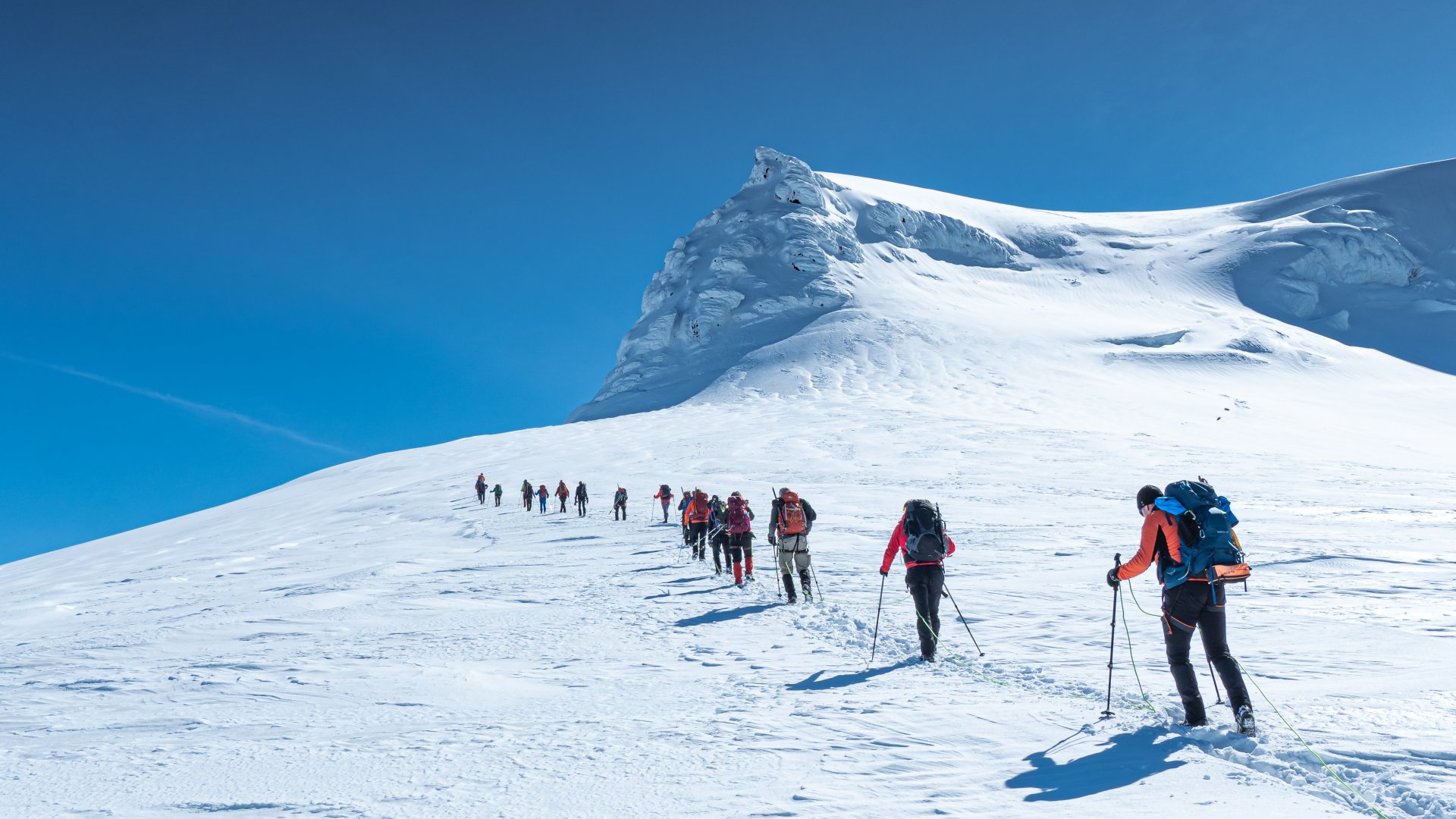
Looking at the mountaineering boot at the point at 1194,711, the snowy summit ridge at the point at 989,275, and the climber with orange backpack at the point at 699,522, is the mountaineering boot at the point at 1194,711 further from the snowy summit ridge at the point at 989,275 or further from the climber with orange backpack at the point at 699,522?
the snowy summit ridge at the point at 989,275

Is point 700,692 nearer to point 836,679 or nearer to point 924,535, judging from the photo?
point 836,679

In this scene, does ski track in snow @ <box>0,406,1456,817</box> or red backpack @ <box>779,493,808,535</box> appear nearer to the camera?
ski track in snow @ <box>0,406,1456,817</box>

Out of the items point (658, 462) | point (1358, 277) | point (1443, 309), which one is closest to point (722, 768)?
point (658, 462)

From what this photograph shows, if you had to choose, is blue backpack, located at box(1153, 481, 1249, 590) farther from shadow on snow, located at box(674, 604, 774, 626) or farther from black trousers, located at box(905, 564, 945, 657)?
shadow on snow, located at box(674, 604, 774, 626)

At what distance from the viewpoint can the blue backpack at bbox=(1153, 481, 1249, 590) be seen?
596 cm

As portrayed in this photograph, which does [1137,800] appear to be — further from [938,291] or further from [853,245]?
[853,245]

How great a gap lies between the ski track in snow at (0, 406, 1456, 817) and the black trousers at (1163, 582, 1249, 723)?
0.89 ft

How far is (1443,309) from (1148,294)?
37.9m

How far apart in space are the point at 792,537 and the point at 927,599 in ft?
12.0

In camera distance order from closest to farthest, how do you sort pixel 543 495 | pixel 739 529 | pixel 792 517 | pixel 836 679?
pixel 836 679, pixel 792 517, pixel 739 529, pixel 543 495

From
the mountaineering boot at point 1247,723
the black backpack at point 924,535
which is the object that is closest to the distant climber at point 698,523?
the black backpack at point 924,535

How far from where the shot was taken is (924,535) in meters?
8.71

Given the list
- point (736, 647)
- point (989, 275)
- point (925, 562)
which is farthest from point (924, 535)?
point (989, 275)

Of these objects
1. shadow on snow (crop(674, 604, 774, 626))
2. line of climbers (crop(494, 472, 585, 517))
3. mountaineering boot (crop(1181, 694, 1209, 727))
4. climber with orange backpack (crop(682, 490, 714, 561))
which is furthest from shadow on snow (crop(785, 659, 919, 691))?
line of climbers (crop(494, 472, 585, 517))
